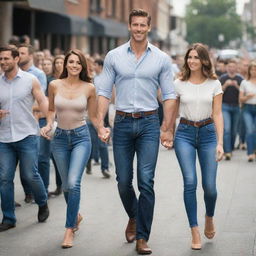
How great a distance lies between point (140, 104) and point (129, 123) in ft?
0.64

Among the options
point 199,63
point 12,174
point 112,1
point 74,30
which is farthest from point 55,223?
point 112,1

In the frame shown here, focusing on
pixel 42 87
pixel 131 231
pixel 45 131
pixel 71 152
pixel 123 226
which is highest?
pixel 42 87

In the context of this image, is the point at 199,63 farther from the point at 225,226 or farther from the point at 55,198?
the point at 55,198

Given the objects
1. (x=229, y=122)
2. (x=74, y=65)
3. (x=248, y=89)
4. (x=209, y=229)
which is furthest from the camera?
(x=229, y=122)

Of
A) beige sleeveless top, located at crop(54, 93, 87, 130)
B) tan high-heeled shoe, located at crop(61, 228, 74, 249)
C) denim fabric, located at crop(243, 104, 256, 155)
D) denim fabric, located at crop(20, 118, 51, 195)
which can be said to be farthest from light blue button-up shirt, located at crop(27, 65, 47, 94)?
denim fabric, located at crop(243, 104, 256, 155)

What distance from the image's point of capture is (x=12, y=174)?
29.1 ft

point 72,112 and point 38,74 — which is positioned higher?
point 38,74

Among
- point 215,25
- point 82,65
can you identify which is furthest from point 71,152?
point 215,25

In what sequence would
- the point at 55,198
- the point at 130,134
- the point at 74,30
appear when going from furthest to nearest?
1. the point at 74,30
2. the point at 55,198
3. the point at 130,134

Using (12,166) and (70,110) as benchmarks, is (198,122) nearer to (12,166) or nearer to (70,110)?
(70,110)

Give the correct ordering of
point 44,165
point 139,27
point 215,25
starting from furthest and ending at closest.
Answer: point 215,25 → point 44,165 → point 139,27

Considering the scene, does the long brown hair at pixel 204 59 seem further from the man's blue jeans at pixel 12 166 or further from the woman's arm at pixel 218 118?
the man's blue jeans at pixel 12 166

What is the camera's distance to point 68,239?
7988 millimetres

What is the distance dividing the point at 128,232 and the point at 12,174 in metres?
1.44
